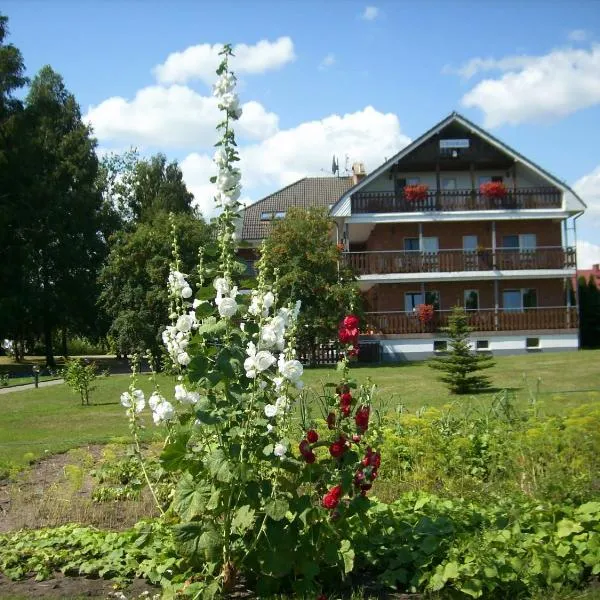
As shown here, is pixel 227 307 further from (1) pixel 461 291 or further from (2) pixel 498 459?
(1) pixel 461 291

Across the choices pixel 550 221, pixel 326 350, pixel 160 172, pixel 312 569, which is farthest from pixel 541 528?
pixel 160 172

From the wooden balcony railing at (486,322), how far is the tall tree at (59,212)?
1751 centimetres

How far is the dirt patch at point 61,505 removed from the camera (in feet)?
19.5

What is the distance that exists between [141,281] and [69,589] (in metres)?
28.9

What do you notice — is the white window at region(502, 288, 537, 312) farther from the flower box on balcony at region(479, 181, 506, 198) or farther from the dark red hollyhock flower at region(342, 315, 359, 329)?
the dark red hollyhock flower at region(342, 315, 359, 329)

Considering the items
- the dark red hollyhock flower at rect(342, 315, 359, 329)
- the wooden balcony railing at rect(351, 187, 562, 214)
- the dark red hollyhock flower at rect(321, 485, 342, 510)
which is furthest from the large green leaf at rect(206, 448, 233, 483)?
the wooden balcony railing at rect(351, 187, 562, 214)

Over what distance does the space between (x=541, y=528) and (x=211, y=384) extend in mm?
2211

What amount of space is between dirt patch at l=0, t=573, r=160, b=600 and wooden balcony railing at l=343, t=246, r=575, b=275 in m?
28.8

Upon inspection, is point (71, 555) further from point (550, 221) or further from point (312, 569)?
point (550, 221)

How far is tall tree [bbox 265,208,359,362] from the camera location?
27.0m

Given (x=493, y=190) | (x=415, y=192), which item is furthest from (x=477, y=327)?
(x=415, y=192)

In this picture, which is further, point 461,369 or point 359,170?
point 359,170

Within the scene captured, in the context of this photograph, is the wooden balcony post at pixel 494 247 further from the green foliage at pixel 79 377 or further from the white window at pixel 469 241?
the green foliage at pixel 79 377

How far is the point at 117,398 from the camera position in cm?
1897
